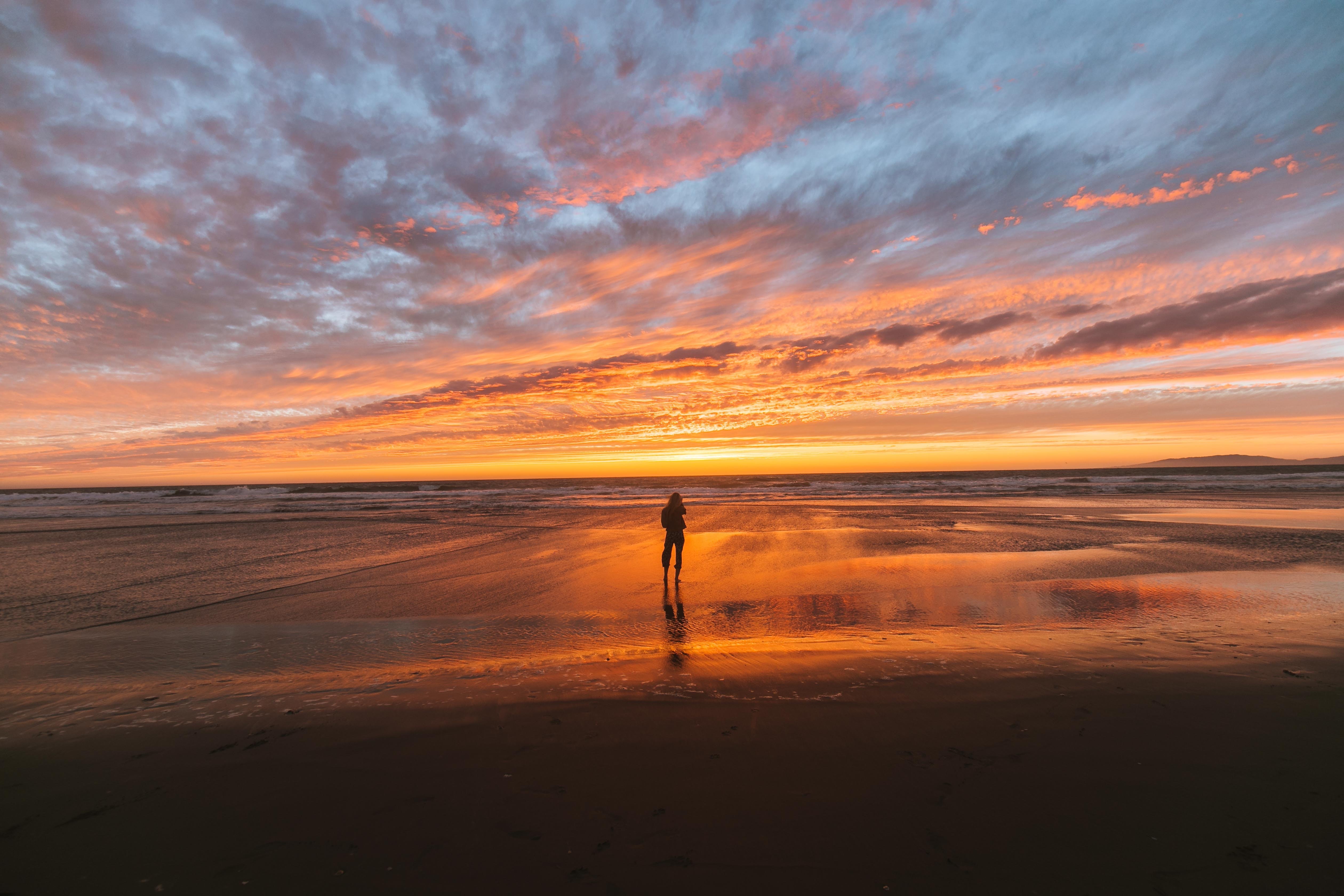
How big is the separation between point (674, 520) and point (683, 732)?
7.06 m

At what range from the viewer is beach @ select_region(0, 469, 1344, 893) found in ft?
10.2

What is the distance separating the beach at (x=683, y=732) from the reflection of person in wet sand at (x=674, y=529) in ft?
1.98

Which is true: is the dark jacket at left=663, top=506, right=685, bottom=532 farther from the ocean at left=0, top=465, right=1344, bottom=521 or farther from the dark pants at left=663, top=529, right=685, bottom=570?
the ocean at left=0, top=465, right=1344, bottom=521

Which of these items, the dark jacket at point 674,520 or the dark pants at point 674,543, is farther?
the dark jacket at point 674,520

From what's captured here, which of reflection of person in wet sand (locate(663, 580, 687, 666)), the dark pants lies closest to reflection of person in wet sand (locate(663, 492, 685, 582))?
the dark pants

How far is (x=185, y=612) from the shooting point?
372 inches

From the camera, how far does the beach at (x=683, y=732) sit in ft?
10.2

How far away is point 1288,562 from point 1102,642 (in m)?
10.00

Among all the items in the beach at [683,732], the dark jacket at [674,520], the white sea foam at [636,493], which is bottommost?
the beach at [683,732]

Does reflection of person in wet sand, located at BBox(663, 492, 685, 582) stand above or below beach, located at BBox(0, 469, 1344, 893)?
above

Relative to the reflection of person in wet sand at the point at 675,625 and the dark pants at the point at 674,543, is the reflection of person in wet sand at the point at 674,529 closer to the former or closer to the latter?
the dark pants at the point at 674,543

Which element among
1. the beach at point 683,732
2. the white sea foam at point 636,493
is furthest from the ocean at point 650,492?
the beach at point 683,732

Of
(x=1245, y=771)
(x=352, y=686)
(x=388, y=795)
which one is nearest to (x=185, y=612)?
(x=352, y=686)

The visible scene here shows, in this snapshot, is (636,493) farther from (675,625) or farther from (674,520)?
(675,625)
